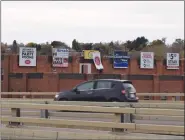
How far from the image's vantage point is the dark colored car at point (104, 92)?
65.8 ft

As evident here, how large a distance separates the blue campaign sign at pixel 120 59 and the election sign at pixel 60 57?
5962mm

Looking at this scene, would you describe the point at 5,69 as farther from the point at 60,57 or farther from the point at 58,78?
the point at 60,57

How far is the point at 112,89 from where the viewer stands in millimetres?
20141

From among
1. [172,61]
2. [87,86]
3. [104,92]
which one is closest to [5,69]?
[172,61]

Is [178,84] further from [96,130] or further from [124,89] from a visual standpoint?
[96,130]

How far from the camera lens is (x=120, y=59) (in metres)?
54.9

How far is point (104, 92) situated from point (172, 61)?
3979 centimetres

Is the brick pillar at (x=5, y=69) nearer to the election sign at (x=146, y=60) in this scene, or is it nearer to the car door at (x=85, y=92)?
the election sign at (x=146, y=60)

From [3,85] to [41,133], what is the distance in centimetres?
3629

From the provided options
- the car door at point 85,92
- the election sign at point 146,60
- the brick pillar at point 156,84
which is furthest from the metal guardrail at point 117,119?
the election sign at point 146,60

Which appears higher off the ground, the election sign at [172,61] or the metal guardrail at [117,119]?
the election sign at [172,61]

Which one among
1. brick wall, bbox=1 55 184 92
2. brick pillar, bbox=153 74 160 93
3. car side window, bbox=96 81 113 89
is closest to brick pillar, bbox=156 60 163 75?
brick wall, bbox=1 55 184 92

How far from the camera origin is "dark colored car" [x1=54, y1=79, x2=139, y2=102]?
20047 mm

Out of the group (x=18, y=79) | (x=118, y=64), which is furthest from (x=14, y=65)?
(x=118, y=64)
